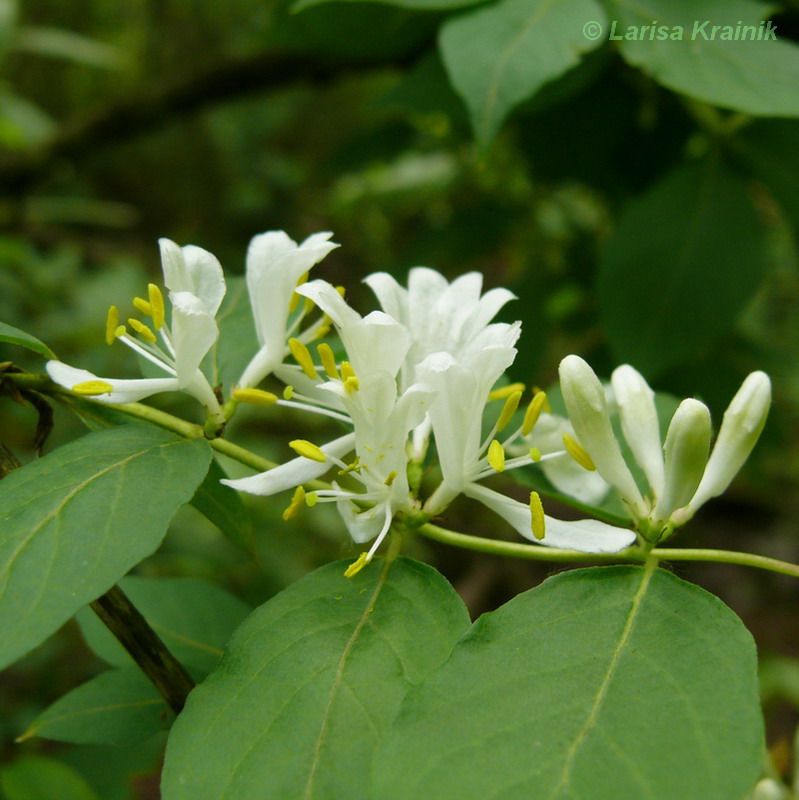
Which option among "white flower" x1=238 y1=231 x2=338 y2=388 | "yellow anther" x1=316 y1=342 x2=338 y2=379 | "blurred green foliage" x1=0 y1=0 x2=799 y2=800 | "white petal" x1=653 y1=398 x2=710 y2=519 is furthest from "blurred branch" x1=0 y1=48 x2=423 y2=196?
"white petal" x1=653 y1=398 x2=710 y2=519

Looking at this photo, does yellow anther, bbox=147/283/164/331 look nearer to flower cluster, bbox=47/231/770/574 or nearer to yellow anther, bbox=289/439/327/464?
flower cluster, bbox=47/231/770/574

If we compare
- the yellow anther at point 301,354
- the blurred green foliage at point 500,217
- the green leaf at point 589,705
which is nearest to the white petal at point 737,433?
the green leaf at point 589,705

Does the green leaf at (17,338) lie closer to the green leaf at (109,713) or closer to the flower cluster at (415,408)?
the flower cluster at (415,408)

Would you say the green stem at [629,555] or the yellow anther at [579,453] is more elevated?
the yellow anther at [579,453]

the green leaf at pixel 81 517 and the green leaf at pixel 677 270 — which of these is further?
the green leaf at pixel 677 270

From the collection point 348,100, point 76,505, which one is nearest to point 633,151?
point 76,505

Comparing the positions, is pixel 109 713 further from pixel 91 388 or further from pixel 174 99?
pixel 174 99

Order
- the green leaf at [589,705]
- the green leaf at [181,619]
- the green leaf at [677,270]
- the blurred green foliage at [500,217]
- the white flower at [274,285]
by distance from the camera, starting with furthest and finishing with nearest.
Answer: the green leaf at [677,270] → the blurred green foliage at [500,217] → the green leaf at [181,619] → the white flower at [274,285] → the green leaf at [589,705]

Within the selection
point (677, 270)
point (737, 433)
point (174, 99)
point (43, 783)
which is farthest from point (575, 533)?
point (174, 99)
